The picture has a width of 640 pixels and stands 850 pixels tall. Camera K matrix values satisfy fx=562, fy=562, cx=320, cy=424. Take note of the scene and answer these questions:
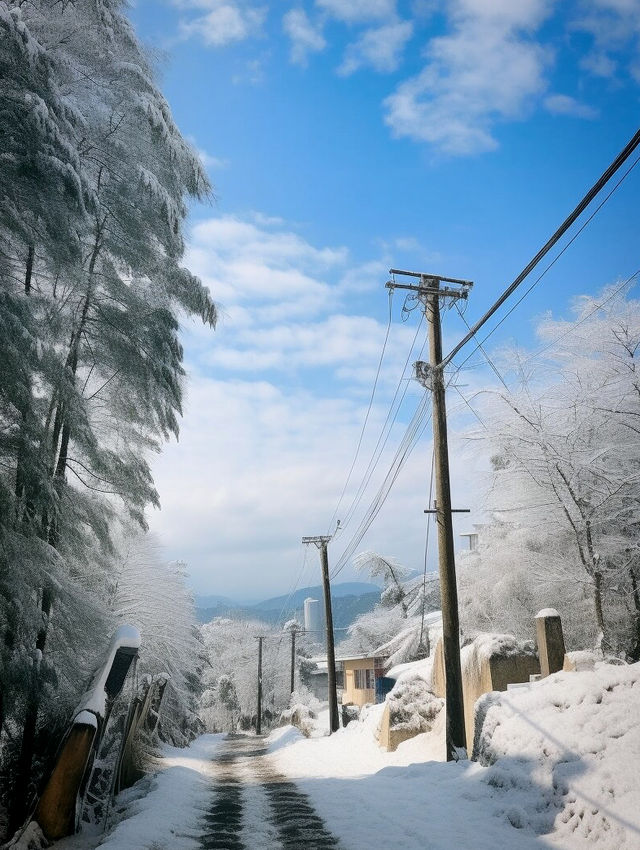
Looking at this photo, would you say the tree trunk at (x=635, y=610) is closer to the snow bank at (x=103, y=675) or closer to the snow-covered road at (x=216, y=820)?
the snow-covered road at (x=216, y=820)

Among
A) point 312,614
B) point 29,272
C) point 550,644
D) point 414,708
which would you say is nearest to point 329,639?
point 414,708

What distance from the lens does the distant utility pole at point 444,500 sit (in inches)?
413

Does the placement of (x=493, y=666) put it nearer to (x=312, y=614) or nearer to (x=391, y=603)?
(x=391, y=603)

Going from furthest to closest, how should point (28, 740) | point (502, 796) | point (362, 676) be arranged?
point (362, 676), point (28, 740), point (502, 796)

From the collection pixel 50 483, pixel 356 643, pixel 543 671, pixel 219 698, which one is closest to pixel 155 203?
pixel 50 483

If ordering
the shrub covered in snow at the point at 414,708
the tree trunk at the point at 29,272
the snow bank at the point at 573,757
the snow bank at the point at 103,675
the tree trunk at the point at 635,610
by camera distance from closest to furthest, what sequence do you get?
the snow bank at the point at 573,757
the snow bank at the point at 103,675
the tree trunk at the point at 29,272
the shrub covered in snow at the point at 414,708
the tree trunk at the point at 635,610

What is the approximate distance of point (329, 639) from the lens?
1002 inches

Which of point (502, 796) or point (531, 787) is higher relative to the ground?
point (531, 787)

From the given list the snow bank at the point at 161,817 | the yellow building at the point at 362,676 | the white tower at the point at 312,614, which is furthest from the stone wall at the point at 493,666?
the white tower at the point at 312,614

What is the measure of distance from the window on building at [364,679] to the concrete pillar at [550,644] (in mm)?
36006

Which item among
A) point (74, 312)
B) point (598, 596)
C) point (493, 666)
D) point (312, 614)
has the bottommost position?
point (312, 614)

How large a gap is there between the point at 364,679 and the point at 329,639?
22.9 metres

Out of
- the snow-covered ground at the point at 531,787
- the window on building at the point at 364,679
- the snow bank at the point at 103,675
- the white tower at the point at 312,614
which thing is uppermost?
the snow bank at the point at 103,675

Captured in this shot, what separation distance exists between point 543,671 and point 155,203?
11.5 metres
